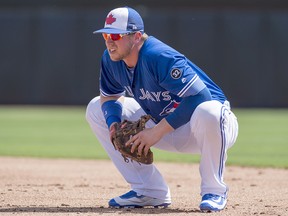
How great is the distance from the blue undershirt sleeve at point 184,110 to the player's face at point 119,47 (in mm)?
422

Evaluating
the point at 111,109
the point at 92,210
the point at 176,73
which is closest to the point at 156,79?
the point at 176,73

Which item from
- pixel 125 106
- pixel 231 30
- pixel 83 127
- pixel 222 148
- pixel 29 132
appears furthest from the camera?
pixel 231 30

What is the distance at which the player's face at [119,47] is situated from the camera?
3951 millimetres

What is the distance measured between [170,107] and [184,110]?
0.27 m

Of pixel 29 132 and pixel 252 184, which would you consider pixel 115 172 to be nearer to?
pixel 252 184

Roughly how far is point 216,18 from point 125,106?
10.5 metres

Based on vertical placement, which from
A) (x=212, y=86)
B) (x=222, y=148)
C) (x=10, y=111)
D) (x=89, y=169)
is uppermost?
(x=212, y=86)

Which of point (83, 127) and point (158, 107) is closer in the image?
point (158, 107)

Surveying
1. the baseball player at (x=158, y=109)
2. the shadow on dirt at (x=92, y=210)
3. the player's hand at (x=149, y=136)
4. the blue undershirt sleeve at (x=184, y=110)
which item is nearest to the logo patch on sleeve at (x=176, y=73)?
the baseball player at (x=158, y=109)

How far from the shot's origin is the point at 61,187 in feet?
17.1

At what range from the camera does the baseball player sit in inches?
152

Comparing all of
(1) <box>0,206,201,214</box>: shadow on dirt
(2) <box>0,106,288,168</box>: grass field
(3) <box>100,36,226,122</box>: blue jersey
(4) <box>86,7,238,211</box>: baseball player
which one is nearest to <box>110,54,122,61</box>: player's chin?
(4) <box>86,7,238,211</box>: baseball player

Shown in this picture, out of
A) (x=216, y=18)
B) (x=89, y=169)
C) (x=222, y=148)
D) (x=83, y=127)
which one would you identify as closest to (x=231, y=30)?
(x=216, y=18)

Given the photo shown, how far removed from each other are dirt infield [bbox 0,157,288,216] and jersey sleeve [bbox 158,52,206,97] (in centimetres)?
68
